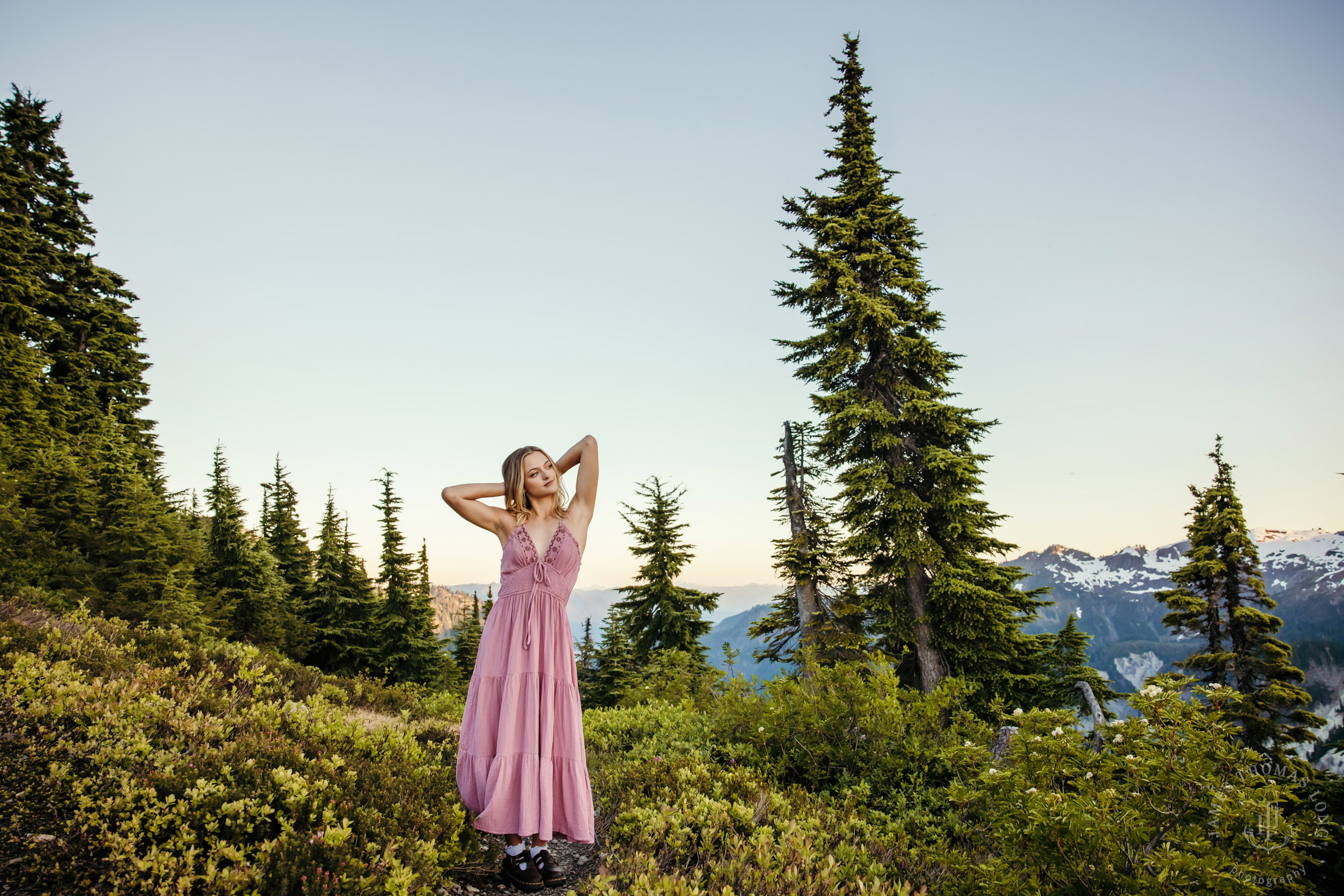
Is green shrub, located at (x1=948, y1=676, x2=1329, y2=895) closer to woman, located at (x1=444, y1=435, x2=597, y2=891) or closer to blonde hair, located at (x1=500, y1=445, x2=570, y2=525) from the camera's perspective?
woman, located at (x1=444, y1=435, x2=597, y2=891)

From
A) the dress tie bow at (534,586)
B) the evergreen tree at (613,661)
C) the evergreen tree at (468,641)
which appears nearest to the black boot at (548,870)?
the dress tie bow at (534,586)

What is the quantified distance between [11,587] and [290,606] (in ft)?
48.8

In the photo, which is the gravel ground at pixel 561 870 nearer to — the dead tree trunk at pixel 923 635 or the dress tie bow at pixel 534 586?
the dress tie bow at pixel 534 586

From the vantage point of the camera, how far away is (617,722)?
795 centimetres

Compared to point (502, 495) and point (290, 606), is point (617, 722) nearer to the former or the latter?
point (502, 495)

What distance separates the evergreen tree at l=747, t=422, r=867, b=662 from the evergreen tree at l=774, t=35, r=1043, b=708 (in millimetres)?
918

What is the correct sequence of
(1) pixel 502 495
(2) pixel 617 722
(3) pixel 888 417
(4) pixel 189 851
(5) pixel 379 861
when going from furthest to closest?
(3) pixel 888 417, (2) pixel 617 722, (1) pixel 502 495, (5) pixel 379 861, (4) pixel 189 851

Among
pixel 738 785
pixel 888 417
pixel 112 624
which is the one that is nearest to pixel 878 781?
pixel 738 785

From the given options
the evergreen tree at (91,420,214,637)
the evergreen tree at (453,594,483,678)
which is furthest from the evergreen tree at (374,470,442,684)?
the evergreen tree at (91,420,214,637)

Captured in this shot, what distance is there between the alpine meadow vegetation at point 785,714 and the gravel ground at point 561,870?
30mm

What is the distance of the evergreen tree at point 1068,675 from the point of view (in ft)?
50.7

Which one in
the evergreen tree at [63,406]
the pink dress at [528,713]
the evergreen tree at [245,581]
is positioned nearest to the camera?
the pink dress at [528,713]

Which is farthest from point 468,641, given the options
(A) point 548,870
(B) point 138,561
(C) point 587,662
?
(A) point 548,870

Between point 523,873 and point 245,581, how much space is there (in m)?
21.6
